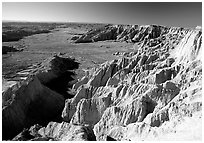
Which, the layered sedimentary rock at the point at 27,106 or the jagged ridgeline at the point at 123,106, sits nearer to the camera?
the jagged ridgeline at the point at 123,106

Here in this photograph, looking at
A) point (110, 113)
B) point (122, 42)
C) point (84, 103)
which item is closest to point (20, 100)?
point (84, 103)

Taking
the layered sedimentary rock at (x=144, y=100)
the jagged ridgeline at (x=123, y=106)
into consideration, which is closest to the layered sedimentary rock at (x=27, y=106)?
the jagged ridgeline at (x=123, y=106)

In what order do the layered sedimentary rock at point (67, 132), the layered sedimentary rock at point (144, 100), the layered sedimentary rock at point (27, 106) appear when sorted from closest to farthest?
the layered sedimentary rock at point (144, 100) < the layered sedimentary rock at point (67, 132) < the layered sedimentary rock at point (27, 106)

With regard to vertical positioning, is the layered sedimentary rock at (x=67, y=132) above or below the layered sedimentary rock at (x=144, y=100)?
below

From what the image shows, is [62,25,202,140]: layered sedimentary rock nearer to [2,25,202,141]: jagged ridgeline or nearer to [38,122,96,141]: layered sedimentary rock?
[2,25,202,141]: jagged ridgeline

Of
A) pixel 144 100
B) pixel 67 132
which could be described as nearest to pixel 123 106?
pixel 144 100

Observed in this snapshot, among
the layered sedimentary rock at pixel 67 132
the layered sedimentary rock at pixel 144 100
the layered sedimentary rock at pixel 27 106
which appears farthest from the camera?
the layered sedimentary rock at pixel 27 106

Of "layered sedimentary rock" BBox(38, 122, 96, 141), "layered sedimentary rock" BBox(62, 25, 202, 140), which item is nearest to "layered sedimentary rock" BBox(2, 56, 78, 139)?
"layered sedimentary rock" BBox(62, 25, 202, 140)

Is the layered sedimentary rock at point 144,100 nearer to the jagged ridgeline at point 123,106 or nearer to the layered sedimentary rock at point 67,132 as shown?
the jagged ridgeline at point 123,106
